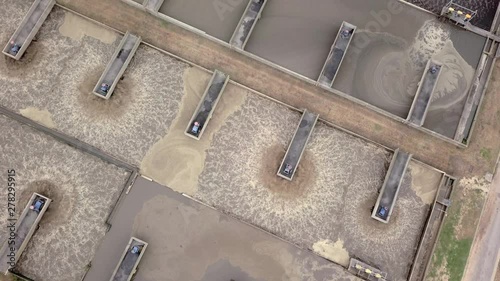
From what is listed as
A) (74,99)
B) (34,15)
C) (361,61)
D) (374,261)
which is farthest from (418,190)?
(34,15)

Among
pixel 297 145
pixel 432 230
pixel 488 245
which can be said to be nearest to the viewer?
pixel 297 145

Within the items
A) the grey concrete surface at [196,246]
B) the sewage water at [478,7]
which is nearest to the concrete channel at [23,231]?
the grey concrete surface at [196,246]

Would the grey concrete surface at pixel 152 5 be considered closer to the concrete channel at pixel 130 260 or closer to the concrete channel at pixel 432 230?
the concrete channel at pixel 130 260

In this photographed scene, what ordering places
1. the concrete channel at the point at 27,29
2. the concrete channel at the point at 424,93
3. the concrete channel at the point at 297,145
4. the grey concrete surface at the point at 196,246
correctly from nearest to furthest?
the grey concrete surface at the point at 196,246 < the concrete channel at the point at 297,145 < the concrete channel at the point at 27,29 < the concrete channel at the point at 424,93

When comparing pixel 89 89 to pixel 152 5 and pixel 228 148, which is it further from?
pixel 228 148

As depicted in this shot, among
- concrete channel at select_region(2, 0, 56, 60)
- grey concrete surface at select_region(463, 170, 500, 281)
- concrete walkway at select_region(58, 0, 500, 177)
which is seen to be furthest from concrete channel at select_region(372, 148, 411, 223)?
concrete channel at select_region(2, 0, 56, 60)

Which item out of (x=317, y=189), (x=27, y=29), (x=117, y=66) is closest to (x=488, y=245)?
(x=317, y=189)
